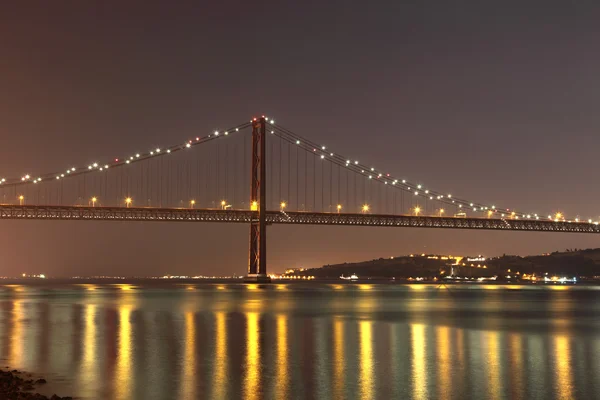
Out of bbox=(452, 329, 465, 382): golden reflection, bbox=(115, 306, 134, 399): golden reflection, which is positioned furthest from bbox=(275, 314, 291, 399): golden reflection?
bbox=(452, 329, 465, 382): golden reflection

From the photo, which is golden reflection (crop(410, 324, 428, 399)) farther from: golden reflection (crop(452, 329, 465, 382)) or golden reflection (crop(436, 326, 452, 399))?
golden reflection (crop(452, 329, 465, 382))

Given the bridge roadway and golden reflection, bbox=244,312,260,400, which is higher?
the bridge roadway

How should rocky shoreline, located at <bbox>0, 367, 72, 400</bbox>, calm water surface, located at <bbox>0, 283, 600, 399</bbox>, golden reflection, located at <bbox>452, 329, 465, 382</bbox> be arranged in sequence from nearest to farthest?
rocky shoreline, located at <bbox>0, 367, 72, 400</bbox> → calm water surface, located at <bbox>0, 283, 600, 399</bbox> → golden reflection, located at <bbox>452, 329, 465, 382</bbox>

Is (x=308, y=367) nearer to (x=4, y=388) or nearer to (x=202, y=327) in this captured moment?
(x=4, y=388)

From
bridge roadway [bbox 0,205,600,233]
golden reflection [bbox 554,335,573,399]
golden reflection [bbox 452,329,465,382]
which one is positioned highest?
bridge roadway [bbox 0,205,600,233]

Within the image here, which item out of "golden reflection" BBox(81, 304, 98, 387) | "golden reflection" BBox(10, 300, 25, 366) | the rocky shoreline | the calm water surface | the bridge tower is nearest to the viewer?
the rocky shoreline

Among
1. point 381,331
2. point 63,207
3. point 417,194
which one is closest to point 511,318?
point 381,331

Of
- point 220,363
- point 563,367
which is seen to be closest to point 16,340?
point 220,363
